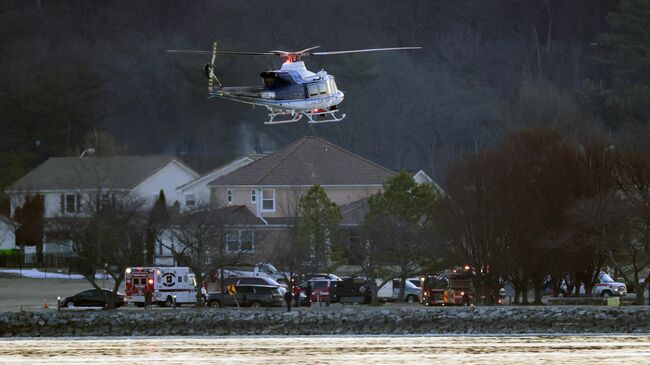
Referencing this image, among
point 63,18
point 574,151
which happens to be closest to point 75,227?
point 574,151

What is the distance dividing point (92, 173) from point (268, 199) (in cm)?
1714

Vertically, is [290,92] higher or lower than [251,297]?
higher

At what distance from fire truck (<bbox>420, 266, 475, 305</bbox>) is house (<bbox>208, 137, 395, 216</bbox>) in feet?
70.7

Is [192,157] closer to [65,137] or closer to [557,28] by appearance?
[65,137]

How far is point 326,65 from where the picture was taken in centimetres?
12788

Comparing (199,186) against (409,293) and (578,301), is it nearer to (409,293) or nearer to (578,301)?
(409,293)

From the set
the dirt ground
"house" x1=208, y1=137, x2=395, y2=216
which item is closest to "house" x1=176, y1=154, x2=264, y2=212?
"house" x1=208, y1=137, x2=395, y2=216

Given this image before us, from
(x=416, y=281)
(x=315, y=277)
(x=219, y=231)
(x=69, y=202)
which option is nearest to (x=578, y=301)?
(x=416, y=281)

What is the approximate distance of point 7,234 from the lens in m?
93.1

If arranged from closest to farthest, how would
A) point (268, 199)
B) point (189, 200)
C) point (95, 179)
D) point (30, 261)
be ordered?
point (30, 261) < point (268, 199) < point (189, 200) < point (95, 179)

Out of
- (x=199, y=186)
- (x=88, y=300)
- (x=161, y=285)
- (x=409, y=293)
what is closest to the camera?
(x=88, y=300)

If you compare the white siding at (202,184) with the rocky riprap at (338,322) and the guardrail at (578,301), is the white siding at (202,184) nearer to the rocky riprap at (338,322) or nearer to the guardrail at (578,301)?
the guardrail at (578,301)

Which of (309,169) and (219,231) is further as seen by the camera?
(309,169)

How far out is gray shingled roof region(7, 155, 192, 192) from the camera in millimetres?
102750
